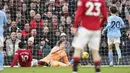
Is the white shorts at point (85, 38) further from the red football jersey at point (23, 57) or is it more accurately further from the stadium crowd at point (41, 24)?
the stadium crowd at point (41, 24)

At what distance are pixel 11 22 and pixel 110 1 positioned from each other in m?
4.30

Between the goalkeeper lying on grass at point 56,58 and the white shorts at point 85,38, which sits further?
the goalkeeper lying on grass at point 56,58

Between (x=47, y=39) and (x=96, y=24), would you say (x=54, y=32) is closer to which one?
(x=47, y=39)

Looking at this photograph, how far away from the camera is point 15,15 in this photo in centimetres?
1869

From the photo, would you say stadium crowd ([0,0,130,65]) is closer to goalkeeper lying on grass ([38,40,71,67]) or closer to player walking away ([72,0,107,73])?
goalkeeper lying on grass ([38,40,71,67])

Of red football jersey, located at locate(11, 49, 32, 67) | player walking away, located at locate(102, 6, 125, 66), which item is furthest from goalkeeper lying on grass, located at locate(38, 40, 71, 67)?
player walking away, located at locate(102, 6, 125, 66)

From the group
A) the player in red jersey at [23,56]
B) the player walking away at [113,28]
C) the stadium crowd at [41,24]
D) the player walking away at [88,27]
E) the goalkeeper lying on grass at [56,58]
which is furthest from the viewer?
the stadium crowd at [41,24]

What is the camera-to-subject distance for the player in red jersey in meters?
15.4

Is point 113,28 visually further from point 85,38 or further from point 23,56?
point 85,38

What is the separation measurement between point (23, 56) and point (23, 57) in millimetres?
42

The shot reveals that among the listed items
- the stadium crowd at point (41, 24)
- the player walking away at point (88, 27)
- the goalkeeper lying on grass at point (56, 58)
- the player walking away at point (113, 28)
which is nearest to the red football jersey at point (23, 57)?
the goalkeeper lying on grass at point (56, 58)

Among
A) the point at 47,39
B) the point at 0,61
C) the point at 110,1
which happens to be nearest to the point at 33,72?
the point at 0,61

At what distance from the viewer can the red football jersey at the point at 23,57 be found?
15.4 m

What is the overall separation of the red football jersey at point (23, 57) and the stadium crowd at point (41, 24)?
5.37 ft
